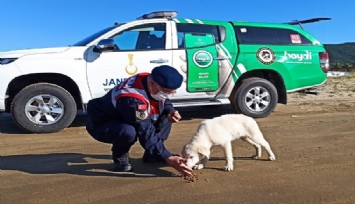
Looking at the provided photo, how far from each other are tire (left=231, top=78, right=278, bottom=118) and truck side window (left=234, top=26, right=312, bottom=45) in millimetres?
689

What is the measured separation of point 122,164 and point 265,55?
4159 mm

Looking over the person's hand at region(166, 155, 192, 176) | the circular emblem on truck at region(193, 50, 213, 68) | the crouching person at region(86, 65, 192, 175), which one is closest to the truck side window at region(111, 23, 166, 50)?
the circular emblem on truck at region(193, 50, 213, 68)

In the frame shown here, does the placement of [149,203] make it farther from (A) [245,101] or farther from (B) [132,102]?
(A) [245,101]

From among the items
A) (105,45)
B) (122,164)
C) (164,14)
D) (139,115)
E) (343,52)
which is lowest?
(122,164)

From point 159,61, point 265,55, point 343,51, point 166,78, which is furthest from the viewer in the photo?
point 343,51

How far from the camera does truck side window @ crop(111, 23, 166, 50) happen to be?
6.84 m

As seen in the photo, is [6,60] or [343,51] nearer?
[6,60]

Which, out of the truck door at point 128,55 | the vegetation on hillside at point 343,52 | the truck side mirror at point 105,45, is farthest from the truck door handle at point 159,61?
the vegetation on hillside at point 343,52

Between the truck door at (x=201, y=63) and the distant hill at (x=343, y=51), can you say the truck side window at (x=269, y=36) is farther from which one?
the distant hill at (x=343, y=51)

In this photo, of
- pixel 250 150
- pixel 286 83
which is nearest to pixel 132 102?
pixel 250 150

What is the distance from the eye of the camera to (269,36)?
776 centimetres

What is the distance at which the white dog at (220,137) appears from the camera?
156 inches

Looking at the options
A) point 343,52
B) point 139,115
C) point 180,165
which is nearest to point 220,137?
point 180,165

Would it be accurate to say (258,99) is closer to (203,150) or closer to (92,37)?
(92,37)
